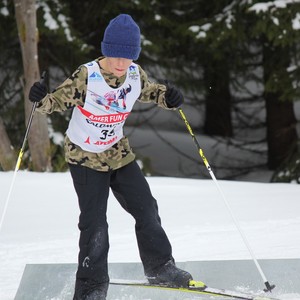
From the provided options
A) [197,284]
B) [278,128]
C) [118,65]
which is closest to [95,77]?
[118,65]

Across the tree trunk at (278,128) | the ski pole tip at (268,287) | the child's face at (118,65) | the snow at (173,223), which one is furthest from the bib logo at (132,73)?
the tree trunk at (278,128)

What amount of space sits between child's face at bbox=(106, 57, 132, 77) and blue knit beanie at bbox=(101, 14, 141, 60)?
0.10 ft

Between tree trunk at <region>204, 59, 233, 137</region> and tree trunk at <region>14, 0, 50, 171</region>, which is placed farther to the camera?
tree trunk at <region>204, 59, 233, 137</region>

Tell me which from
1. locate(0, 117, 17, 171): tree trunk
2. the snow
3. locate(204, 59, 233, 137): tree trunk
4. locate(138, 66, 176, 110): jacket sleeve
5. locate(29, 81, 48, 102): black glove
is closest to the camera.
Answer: locate(29, 81, 48, 102): black glove

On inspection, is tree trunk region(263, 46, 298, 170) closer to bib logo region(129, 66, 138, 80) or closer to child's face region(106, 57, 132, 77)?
bib logo region(129, 66, 138, 80)

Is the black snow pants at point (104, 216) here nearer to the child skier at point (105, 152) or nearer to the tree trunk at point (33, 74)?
the child skier at point (105, 152)

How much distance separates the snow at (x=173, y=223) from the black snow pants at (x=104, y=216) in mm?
717

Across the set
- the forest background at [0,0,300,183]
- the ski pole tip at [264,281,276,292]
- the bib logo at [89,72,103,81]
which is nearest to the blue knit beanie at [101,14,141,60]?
the bib logo at [89,72,103,81]

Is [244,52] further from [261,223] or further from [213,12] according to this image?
[261,223]

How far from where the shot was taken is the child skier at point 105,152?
12.8ft

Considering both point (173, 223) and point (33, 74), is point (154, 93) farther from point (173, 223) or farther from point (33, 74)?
point (33, 74)

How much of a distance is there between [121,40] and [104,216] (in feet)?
2.93

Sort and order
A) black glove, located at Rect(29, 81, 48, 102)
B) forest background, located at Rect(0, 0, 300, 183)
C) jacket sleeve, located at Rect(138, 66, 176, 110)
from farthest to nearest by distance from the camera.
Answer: forest background, located at Rect(0, 0, 300, 183) → jacket sleeve, located at Rect(138, 66, 176, 110) → black glove, located at Rect(29, 81, 48, 102)

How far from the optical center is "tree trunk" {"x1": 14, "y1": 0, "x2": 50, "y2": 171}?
28.6 ft
